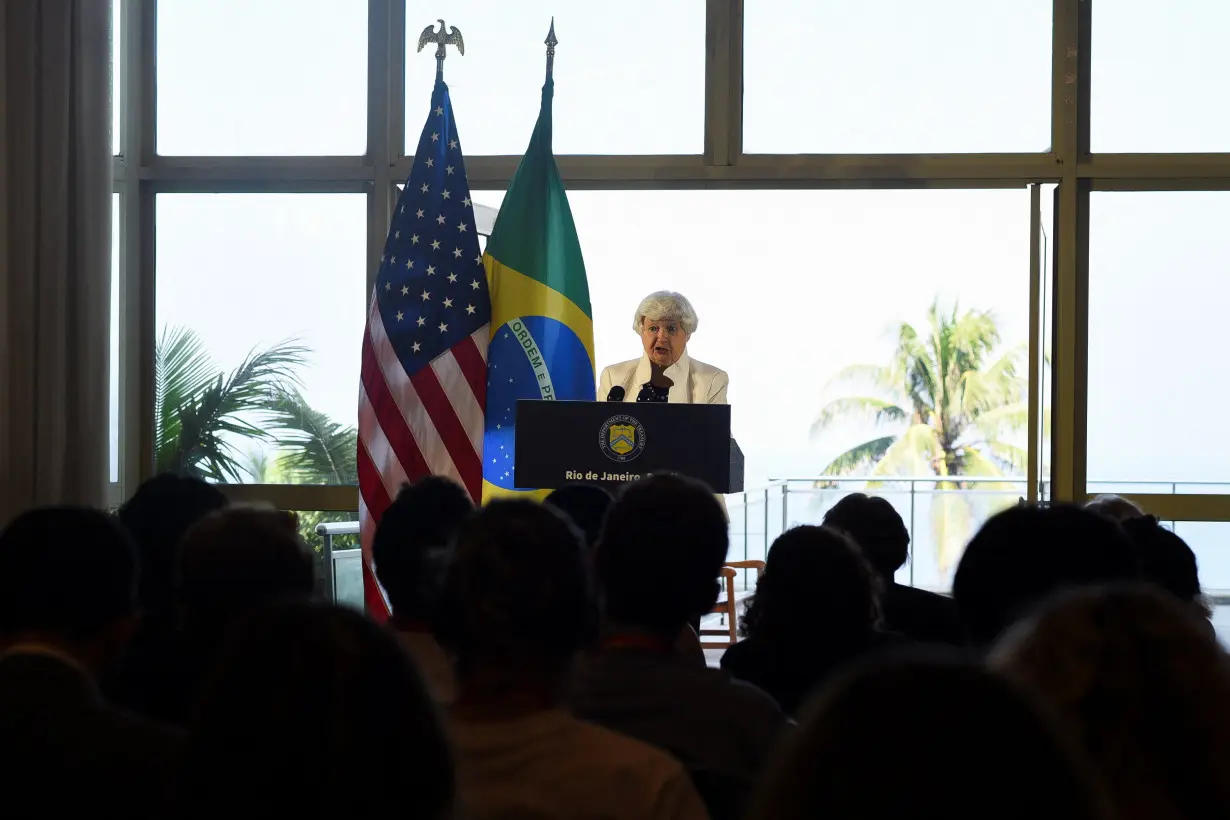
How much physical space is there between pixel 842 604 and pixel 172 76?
4.64 meters

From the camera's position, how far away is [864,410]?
21.6 m

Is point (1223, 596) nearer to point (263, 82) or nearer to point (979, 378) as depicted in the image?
point (263, 82)

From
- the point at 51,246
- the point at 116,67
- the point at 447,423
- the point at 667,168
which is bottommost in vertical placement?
the point at 447,423

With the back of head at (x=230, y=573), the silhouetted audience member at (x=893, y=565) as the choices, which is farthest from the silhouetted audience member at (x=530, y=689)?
the silhouetted audience member at (x=893, y=565)

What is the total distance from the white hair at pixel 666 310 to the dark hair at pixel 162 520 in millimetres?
2292

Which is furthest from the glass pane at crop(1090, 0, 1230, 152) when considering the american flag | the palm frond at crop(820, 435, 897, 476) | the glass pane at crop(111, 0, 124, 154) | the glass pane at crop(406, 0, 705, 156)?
the palm frond at crop(820, 435, 897, 476)

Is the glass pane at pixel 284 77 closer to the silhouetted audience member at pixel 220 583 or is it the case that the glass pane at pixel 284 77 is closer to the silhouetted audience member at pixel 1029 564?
the silhouetted audience member at pixel 220 583

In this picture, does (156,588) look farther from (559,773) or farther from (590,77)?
(590,77)

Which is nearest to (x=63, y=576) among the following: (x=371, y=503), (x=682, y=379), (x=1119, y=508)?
(x=1119, y=508)

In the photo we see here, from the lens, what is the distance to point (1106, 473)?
211 inches

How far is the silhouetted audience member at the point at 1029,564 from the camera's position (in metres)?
1.72

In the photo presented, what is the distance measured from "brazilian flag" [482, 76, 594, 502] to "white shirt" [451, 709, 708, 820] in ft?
10.4

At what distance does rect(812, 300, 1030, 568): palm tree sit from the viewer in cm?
2073

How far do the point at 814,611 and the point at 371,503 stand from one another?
2.80m
